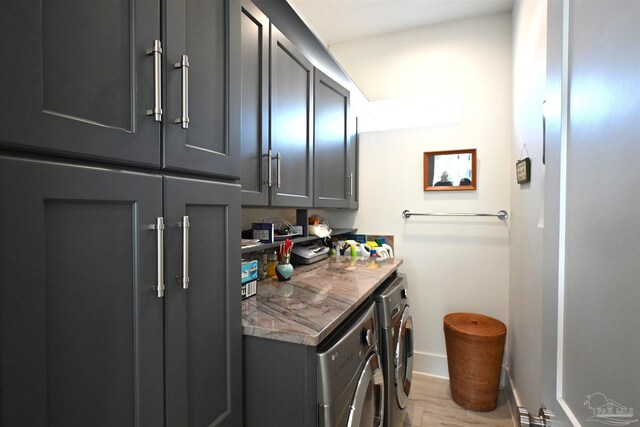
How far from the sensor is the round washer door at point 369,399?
1098 mm

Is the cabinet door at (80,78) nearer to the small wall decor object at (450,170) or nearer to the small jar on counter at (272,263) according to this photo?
the small jar on counter at (272,263)

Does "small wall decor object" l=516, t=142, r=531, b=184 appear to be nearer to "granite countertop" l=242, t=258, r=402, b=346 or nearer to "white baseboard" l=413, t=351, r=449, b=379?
"granite countertop" l=242, t=258, r=402, b=346

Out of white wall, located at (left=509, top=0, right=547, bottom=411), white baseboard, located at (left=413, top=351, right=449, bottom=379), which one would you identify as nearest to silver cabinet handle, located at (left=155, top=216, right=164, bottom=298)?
white wall, located at (left=509, top=0, right=547, bottom=411)

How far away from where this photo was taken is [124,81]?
2.06 ft

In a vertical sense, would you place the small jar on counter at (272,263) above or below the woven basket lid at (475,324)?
above

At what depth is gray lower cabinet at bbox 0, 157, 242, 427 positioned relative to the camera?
473 mm

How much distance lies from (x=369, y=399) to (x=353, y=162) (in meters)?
1.84

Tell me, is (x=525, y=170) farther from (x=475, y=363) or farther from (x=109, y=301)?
(x=109, y=301)

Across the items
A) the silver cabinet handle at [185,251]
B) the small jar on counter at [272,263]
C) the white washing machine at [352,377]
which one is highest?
the silver cabinet handle at [185,251]

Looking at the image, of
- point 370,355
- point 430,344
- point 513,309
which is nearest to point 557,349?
point 370,355

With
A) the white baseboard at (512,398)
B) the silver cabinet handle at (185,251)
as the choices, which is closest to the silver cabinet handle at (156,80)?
the silver cabinet handle at (185,251)

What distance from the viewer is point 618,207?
42 centimetres

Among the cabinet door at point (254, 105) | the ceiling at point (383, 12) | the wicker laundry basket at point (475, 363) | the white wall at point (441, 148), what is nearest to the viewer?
the cabinet door at point (254, 105)

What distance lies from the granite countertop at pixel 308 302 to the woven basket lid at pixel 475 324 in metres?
0.68
